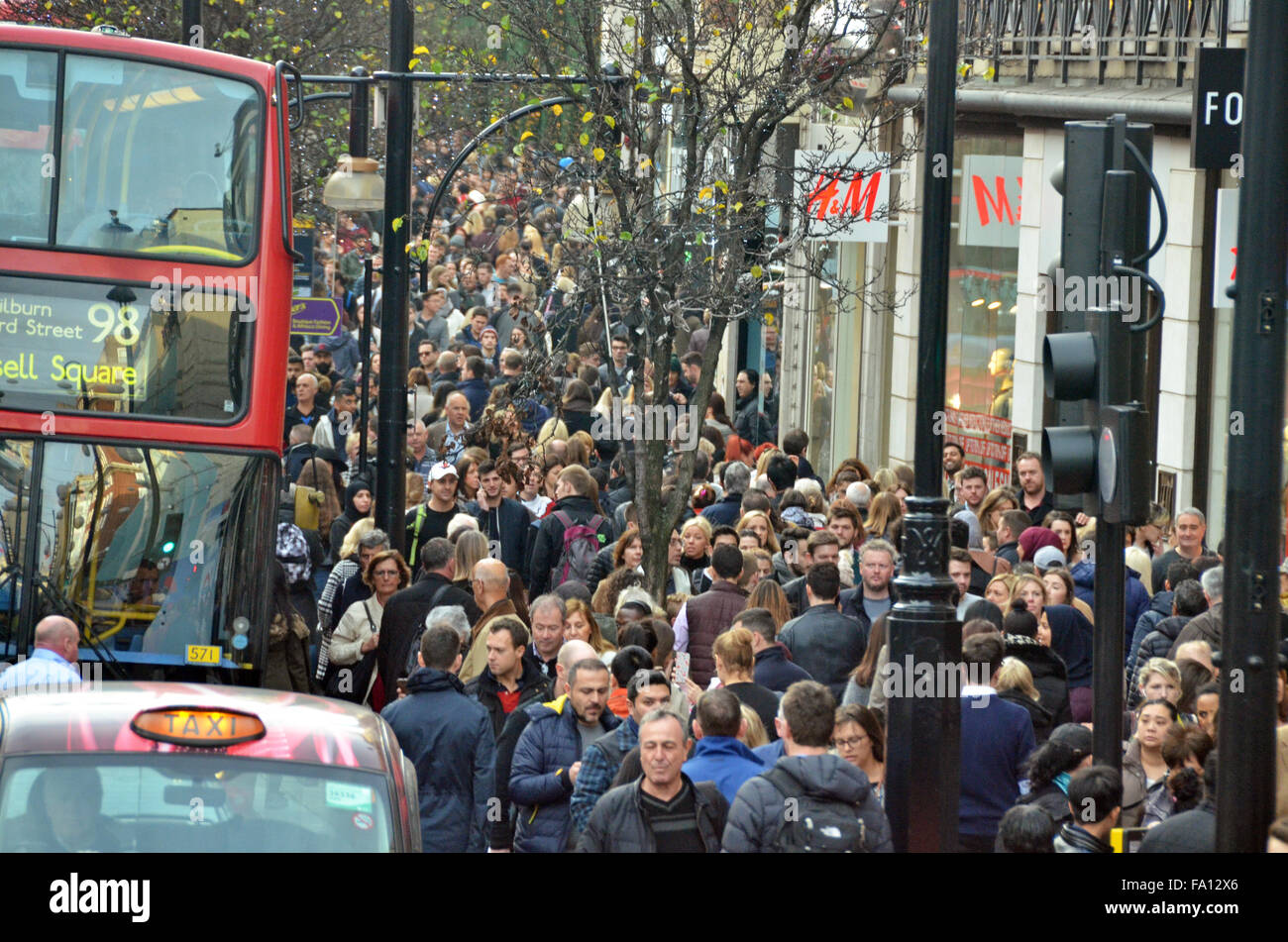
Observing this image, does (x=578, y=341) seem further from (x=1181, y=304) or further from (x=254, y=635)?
(x=254, y=635)

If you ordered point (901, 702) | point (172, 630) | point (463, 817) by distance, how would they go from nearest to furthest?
point (901, 702), point (463, 817), point (172, 630)

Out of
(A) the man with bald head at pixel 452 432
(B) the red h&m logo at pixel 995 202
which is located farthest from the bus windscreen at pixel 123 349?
(B) the red h&m logo at pixel 995 202

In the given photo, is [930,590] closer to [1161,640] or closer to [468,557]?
[1161,640]

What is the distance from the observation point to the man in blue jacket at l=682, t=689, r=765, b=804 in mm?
7945

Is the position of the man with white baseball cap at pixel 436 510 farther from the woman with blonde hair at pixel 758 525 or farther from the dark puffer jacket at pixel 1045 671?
the dark puffer jacket at pixel 1045 671

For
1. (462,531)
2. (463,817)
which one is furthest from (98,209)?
(463,817)

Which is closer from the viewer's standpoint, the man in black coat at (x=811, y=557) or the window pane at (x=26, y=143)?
the window pane at (x=26, y=143)

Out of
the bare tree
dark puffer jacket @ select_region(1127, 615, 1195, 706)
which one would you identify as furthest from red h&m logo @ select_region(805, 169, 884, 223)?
dark puffer jacket @ select_region(1127, 615, 1195, 706)

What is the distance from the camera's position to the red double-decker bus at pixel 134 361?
1034 centimetres

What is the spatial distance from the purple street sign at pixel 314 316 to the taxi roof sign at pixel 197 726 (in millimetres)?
14728

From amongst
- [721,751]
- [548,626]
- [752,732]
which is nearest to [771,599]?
[548,626]

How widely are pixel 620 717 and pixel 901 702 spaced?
65.7 inches

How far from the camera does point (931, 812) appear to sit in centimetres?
808

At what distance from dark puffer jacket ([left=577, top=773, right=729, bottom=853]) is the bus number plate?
3499 mm
